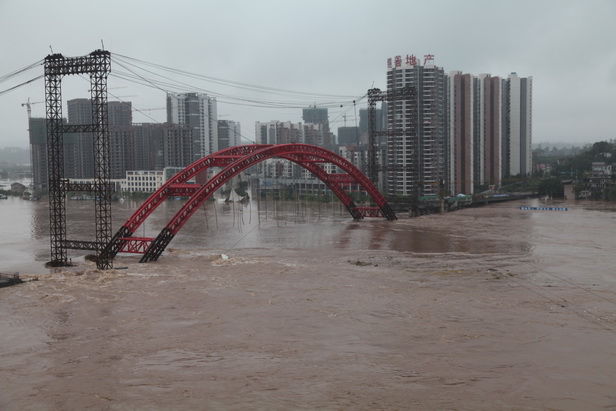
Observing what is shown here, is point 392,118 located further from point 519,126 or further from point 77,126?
point 519,126

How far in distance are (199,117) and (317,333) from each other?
68.0m

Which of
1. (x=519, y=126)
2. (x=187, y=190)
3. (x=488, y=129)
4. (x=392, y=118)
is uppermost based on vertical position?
(x=519, y=126)

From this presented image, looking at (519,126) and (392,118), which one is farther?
(519,126)

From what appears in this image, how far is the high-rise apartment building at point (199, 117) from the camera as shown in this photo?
7406cm

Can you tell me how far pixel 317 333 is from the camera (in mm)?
12750

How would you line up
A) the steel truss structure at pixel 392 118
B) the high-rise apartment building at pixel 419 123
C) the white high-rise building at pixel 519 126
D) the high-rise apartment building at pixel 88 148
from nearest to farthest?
the steel truss structure at pixel 392 118
the high-rise apartment building at pixel 419 123
the white high-rise building at pixel 519 126
the high-rise apartment building at pixel 88 148

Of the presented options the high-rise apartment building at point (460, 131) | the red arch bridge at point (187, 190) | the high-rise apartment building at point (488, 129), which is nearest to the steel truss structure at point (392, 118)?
the red arch bridge at point (187, 190)

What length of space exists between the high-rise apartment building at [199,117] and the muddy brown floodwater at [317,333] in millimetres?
53144

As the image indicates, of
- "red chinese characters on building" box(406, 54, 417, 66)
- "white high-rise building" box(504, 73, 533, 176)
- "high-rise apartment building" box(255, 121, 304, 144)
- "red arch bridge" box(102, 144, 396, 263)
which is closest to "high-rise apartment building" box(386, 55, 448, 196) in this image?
"red chinese characters on building" box(406, 54, 417, 66)

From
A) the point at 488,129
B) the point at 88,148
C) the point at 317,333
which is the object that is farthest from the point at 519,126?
the point at 317,333

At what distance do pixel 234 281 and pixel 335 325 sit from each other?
20.0ft

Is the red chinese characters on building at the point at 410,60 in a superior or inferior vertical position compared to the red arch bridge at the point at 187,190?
superior

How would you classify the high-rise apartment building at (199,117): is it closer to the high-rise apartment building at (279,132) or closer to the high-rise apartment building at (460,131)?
the high-rise apartment building at (279,132)

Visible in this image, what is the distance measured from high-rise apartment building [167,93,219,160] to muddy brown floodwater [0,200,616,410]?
5314cm
